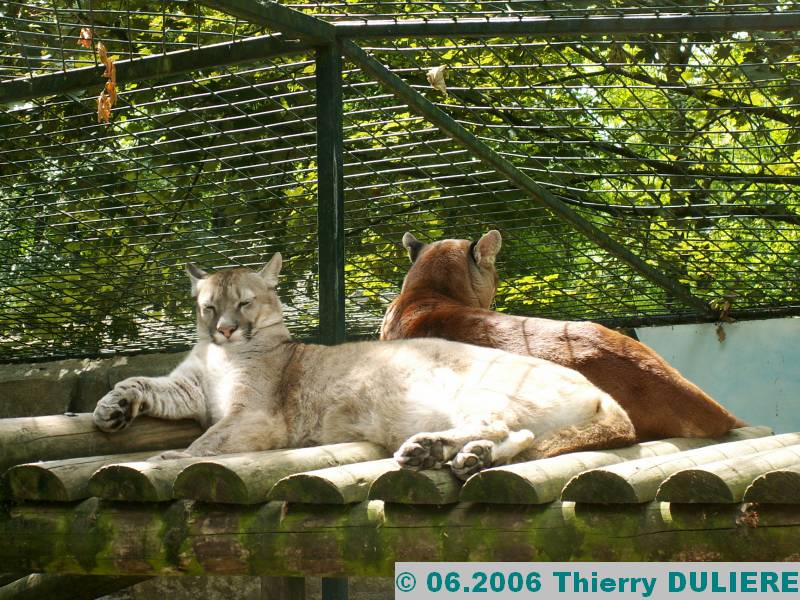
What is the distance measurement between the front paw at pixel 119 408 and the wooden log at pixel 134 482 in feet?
2.64

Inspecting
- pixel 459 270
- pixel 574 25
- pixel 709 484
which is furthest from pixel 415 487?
pixel 459 270

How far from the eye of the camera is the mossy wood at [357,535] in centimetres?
328

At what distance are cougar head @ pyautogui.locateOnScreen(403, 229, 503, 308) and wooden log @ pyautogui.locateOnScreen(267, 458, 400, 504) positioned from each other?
346 centimetres

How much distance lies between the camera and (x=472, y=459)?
3764 mm

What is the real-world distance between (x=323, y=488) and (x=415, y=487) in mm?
335

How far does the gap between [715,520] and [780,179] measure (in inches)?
151

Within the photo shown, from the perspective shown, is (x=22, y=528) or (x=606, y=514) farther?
(x=22, y=528)

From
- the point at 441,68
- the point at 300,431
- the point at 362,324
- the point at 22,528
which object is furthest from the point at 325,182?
the point at 362,324

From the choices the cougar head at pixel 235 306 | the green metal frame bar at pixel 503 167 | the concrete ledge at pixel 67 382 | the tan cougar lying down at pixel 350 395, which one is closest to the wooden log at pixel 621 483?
the tan cougar lying down at pixel 350 395

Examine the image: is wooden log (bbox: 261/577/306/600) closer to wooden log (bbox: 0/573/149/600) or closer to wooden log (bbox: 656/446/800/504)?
wooden log (bbox: 0/573/149/600)

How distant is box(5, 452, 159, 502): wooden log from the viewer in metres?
4.07

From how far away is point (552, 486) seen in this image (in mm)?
3607

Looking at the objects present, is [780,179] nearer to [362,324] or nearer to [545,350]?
[545,350]

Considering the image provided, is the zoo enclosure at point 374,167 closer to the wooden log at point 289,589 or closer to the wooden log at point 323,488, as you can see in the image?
the wooden log at point 289,589
